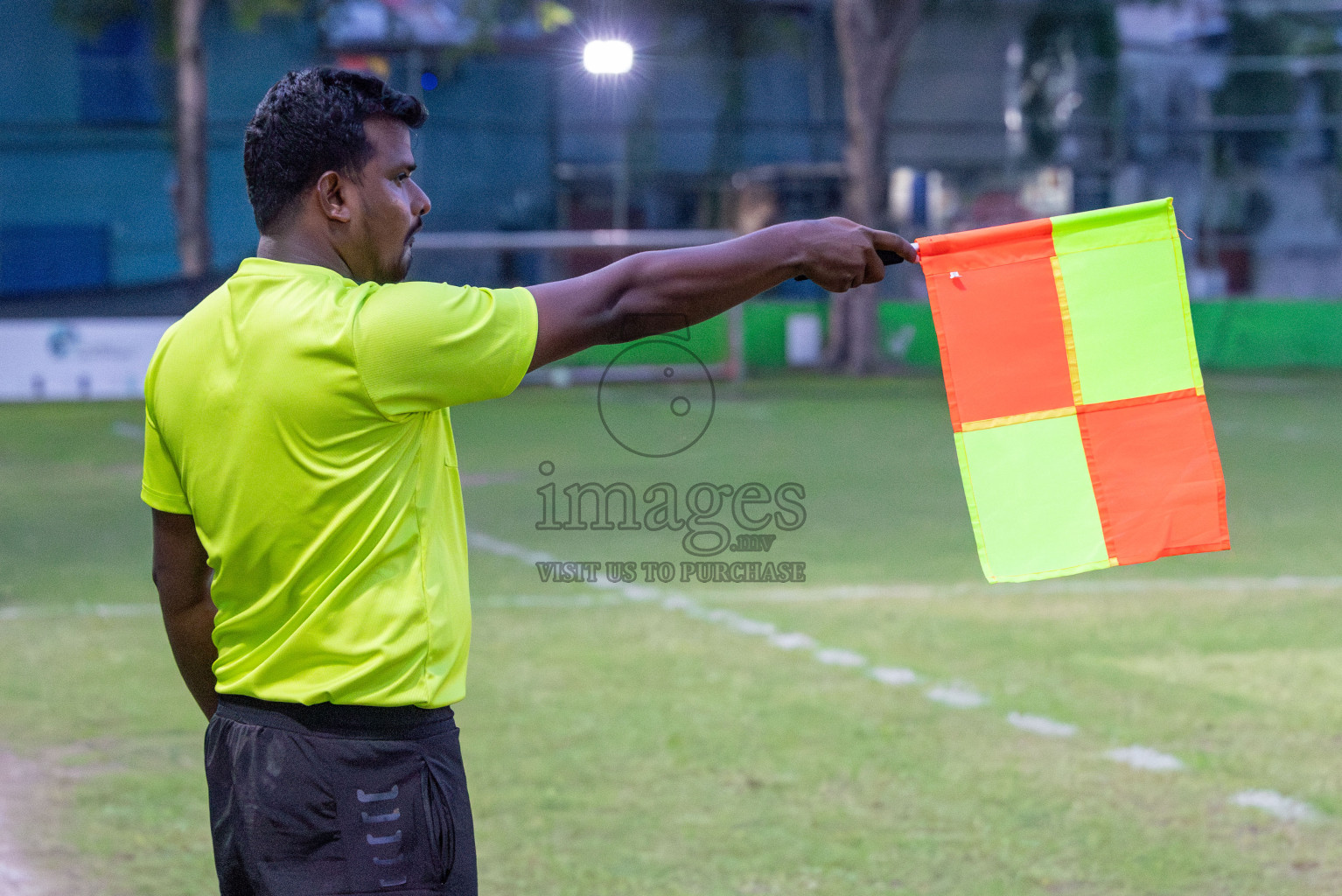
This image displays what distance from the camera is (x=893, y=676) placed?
23.6ft

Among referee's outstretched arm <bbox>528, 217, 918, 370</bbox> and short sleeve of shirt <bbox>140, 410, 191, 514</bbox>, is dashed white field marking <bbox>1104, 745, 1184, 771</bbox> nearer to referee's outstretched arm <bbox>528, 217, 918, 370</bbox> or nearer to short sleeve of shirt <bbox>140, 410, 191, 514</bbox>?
referee's outstretched arm <bbox>528, 217, 918, 370</bbox>

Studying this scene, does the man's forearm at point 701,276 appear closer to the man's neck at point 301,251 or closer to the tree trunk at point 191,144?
the man's neck at point 301,251

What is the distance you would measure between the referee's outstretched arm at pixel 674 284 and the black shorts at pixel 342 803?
22.8 inches

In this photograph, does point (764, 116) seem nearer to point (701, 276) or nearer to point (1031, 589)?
point (1031, 589)

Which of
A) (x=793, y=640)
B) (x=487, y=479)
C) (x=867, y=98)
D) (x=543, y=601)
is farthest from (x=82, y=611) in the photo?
(x=867, y=98)

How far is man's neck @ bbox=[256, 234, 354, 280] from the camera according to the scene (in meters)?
2.39

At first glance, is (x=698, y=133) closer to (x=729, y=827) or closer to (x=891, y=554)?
(x=891, y=554)

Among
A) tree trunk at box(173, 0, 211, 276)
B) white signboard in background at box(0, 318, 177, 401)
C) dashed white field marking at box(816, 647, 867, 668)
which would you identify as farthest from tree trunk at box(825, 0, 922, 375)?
dashed white field marking at box(816, 647, 867, 668)

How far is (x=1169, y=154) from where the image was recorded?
34.3 meters

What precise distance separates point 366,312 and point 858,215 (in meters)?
27.5

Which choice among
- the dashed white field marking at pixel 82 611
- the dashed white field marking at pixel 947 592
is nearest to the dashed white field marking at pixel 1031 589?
the dashed white field marking at pixel 947 592

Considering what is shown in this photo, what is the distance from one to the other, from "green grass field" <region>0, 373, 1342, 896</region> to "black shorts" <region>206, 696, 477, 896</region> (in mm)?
2326

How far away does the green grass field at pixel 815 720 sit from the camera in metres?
4.84

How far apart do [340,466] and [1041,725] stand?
453 cm
